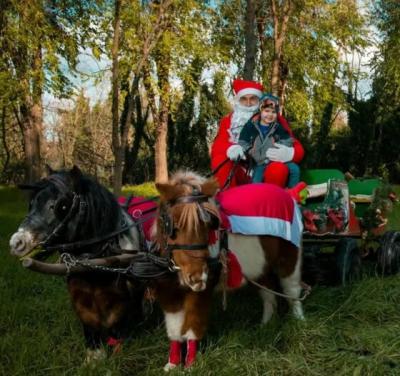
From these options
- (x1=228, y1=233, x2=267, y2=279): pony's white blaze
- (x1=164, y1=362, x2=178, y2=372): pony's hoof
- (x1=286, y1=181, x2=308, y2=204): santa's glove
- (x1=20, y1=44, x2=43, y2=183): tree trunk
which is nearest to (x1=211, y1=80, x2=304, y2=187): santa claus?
(x1=286, y1=181, x2=308, y2=204): santa's glove

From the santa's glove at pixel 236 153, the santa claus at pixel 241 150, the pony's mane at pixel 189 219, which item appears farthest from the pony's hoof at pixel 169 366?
the santa's glove at pixel 236 153

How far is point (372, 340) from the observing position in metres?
4.29

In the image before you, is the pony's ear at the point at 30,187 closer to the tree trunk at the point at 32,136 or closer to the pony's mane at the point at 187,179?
the pony's mane at the point at 187,179

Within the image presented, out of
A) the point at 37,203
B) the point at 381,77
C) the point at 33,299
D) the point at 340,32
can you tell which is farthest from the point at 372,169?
the point at 37,203

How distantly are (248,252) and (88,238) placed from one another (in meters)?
1.32

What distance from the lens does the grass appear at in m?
3.89

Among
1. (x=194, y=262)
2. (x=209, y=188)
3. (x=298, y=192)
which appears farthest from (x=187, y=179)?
(x=298, y=192)

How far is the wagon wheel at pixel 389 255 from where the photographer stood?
608 centimetres

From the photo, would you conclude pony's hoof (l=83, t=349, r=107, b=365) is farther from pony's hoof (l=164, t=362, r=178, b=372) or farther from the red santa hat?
the red santa hat

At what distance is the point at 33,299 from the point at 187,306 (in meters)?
2.50

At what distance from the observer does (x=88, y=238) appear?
3887mm

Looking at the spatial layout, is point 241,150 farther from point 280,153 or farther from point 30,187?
point 30,187

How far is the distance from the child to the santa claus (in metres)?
0.07

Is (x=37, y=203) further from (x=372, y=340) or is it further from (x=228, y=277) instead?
(x=372, y=340)
